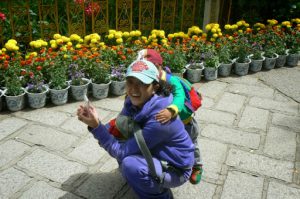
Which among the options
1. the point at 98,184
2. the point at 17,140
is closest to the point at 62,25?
the point at 17,140

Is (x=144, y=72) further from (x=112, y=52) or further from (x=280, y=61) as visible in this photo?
(x=280, y=61)

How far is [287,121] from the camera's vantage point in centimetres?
405

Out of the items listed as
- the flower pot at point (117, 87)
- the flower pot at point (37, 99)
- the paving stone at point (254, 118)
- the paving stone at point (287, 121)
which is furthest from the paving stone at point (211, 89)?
the flower pot at point (37, 99)

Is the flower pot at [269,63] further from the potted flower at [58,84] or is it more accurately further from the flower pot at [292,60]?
the potted flower at [58,84]

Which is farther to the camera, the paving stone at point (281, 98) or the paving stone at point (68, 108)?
the paving stone at point (281, 98)

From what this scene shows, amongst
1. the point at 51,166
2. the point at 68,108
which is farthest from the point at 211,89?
the point at 51,166

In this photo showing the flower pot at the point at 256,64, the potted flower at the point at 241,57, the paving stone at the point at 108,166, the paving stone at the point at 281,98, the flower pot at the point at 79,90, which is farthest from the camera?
the flower pot at the point at 256,64

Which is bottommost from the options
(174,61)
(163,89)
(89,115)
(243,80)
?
(243,80)

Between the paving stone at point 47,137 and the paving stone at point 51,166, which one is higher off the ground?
the paving stone at point 47,137

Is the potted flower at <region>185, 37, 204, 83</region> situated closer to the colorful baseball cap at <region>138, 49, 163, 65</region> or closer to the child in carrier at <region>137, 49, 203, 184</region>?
the child in carrier at <region>137, 49, 203, 184</region>

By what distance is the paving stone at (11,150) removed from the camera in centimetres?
320

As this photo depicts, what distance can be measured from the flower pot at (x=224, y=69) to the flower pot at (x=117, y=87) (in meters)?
1.67

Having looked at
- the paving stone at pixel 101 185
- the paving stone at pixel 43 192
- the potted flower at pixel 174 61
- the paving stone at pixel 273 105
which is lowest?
the paving stone at pixel 43 192

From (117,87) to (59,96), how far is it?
0.76m
